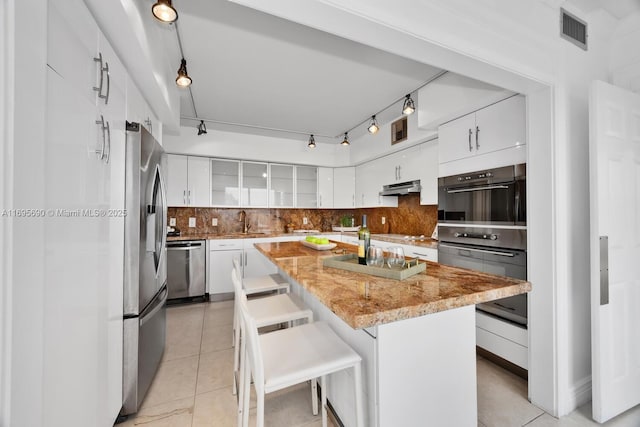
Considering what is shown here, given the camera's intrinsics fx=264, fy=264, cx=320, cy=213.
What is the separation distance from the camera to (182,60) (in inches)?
85.0

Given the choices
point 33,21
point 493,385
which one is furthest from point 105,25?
point 493,385

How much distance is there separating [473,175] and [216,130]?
11.4 ft

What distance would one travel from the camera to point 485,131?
217 cm

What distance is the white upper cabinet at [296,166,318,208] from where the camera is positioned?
469 centimetres

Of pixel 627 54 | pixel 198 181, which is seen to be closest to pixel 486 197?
pixel 627 54

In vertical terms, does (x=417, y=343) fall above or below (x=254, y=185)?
below

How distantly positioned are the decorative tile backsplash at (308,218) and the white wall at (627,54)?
77.5 inches

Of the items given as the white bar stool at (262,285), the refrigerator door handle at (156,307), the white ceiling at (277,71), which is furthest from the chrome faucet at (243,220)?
the refrigerator door handle at (156,307)

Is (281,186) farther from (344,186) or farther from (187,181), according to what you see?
(187,181)

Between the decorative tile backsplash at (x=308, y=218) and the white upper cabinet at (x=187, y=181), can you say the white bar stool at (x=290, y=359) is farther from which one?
the white upper cabinet at (x=187, y=181)

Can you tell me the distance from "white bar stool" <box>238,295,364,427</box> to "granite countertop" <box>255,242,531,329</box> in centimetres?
29

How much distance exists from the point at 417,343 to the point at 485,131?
1.86 meters

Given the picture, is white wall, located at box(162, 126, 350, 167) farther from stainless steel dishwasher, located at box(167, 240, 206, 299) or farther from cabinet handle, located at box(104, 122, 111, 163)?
cabinet handle, located at box(104, 122, 111, 163)

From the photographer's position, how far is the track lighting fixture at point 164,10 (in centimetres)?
134
